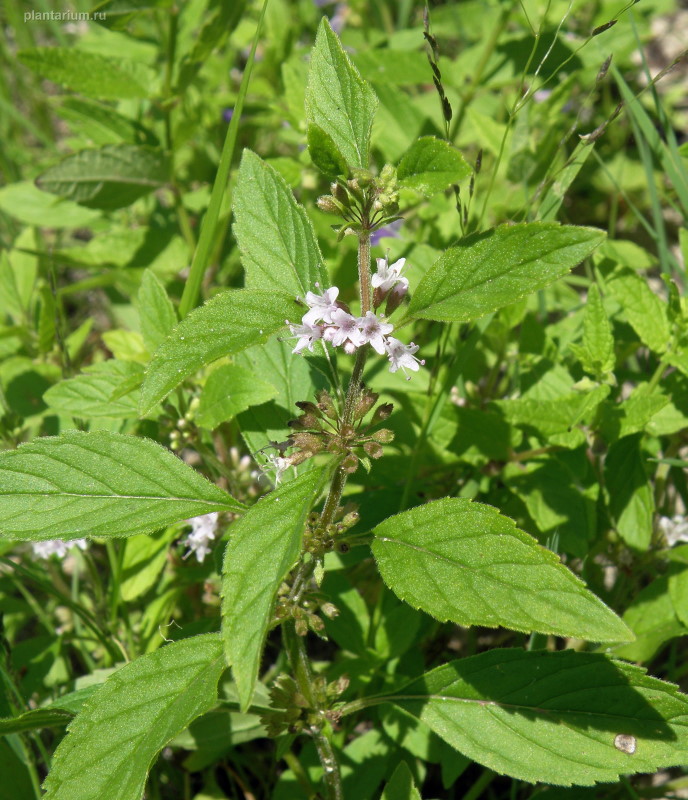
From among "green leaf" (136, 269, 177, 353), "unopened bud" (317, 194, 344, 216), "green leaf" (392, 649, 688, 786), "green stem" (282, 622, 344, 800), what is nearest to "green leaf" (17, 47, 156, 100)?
"green leaf" (136, 269, 177, 353)

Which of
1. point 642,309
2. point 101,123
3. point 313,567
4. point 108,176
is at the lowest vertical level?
point 313,567

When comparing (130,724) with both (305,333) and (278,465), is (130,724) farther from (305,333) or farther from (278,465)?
(305,333)

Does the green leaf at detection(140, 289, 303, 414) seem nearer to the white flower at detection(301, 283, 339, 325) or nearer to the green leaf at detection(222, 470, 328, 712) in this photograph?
the white flower at detection(301, 283, 339, 325)

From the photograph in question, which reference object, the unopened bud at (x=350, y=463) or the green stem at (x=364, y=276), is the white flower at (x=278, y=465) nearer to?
the unopened bud at (x=350, y=463)

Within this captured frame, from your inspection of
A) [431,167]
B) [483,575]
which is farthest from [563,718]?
[431,167]

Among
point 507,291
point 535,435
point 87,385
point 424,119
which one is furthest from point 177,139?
point 507,291
